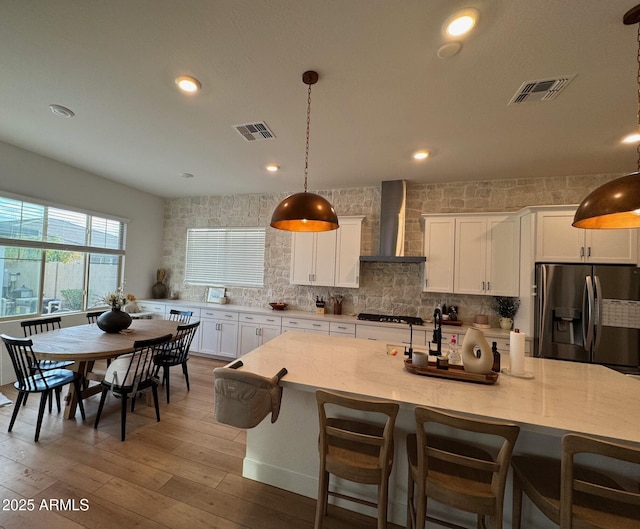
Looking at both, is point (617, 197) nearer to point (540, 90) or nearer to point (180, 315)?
point (540, 90)

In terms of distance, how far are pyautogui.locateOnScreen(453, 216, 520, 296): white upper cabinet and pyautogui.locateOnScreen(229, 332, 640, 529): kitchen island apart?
1676 millimetres

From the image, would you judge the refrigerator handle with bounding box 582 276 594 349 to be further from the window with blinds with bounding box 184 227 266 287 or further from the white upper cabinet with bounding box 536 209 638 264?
the window with blinds with bounding box 184 227 266 287

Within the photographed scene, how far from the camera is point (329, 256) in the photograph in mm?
4371

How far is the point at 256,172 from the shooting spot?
13.1 feet

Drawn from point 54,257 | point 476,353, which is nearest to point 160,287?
point 54,257

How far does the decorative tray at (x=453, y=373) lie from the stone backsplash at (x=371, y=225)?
8.34 feet

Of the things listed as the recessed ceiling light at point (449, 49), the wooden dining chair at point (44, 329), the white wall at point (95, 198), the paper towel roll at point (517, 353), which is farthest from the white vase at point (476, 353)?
the white wall at point (95, 198)

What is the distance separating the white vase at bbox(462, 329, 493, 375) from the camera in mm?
1655

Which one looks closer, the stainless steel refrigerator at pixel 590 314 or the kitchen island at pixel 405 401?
the kitchen island at pixel 405 401

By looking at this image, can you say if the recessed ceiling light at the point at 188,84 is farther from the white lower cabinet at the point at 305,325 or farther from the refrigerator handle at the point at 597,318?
the refrigerator handle at the point at 597,318

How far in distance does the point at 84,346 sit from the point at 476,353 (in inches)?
134

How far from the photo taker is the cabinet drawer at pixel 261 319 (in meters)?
4.32

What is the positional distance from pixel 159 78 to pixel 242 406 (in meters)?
2.47

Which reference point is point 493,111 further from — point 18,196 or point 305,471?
point 18,196
